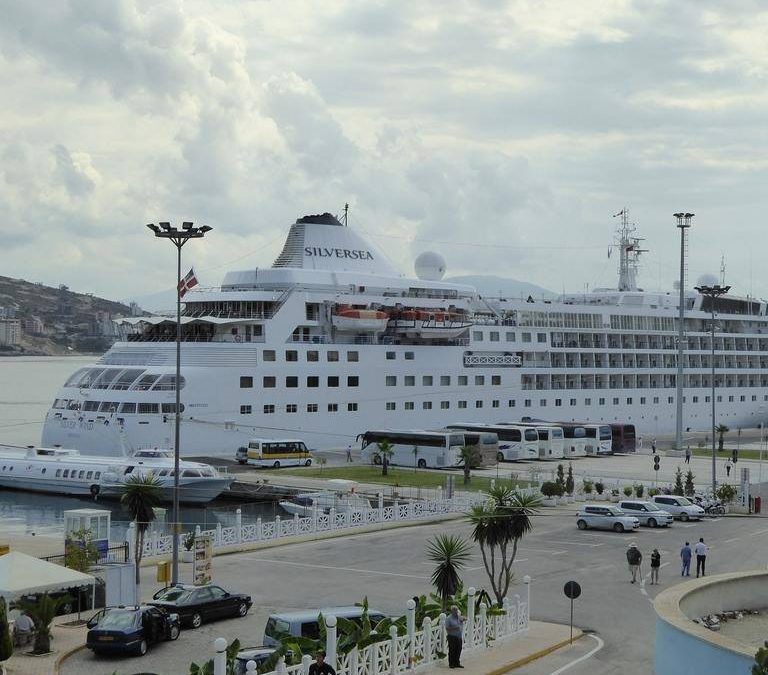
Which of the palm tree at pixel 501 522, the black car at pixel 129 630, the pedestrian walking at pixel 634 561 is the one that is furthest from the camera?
the pedestrian walking at pixel 634 561

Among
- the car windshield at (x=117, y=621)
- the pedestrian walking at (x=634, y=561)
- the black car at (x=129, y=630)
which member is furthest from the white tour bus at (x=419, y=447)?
the car windshield at (x=117, y=621)

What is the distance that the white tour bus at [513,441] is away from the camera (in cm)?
6306

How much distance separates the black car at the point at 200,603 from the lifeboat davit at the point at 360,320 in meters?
39.7

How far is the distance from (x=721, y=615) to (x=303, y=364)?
148 feet

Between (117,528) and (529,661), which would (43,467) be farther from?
(529,661)

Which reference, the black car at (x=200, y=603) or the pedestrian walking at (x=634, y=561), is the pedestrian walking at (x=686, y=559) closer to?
the pedestrian walking at (x=634, y=561)

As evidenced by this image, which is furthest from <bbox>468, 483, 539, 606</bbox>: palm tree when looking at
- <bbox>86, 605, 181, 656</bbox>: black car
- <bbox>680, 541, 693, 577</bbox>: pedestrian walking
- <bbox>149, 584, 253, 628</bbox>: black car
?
<bbox>86, 605, 181, 656</bbox>: black car

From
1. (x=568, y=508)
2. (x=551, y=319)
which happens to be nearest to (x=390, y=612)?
(x=568, y=508)

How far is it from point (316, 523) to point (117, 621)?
17117mm

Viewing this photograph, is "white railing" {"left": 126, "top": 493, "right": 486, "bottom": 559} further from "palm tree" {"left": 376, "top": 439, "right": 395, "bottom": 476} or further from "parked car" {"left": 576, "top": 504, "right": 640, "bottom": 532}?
"palm tree" {"left": 376, "top": 439, "right": 395, "bottom": 476}

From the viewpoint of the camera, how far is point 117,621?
1986 centimetres

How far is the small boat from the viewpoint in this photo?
4903cm

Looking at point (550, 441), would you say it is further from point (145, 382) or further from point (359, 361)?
point (145, 382)

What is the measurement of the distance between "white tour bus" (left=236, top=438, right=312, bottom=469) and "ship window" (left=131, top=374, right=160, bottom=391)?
5.74 metres
